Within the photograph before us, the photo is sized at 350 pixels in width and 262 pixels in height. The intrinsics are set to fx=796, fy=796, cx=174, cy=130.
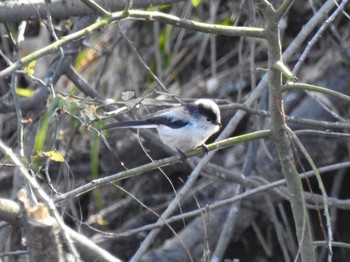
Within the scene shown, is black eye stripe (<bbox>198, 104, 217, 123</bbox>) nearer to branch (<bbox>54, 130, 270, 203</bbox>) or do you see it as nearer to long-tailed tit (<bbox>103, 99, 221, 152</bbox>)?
long-tailed tit (<bbox>103, 99, 221, 152</bbox>)

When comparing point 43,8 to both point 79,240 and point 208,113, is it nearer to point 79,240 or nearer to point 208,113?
point 208,113

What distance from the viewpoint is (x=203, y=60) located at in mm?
6910

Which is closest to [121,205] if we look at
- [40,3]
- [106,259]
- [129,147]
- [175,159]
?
[129,147]

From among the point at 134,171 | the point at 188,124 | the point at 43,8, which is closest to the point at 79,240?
the point at 134,171

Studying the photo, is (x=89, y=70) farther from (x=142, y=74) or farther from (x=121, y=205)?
(x=121, y=205)

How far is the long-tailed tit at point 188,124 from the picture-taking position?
15.5 feet

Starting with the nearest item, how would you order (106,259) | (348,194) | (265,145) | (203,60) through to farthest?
(106,259)
(265,145)
(348,194)
(203,60)

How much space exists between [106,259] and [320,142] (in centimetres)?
343

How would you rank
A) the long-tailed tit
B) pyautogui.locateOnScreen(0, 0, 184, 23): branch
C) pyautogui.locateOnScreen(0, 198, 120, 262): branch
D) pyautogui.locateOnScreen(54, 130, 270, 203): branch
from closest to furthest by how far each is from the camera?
pyautogui.locateOnScreen(0, 198, 120, 262): branch, pyautogui.locateOnScreen(54, 130, 270, 203): branch, pyautogui.locateOnScreen(0, 0, 184, 23): branch, the long-tailed tit

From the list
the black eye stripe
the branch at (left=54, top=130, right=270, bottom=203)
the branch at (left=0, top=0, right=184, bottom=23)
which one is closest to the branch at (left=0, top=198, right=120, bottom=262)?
the branch at (left=54, top=130, right=270, bottom=203)

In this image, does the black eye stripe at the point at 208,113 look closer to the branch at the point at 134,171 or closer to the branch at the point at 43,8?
the branch at the point at 43,8

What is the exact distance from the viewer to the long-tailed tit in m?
4.71

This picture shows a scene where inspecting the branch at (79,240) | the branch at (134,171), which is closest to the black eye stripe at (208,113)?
the branch at (134,171)

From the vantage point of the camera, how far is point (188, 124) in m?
4.80
